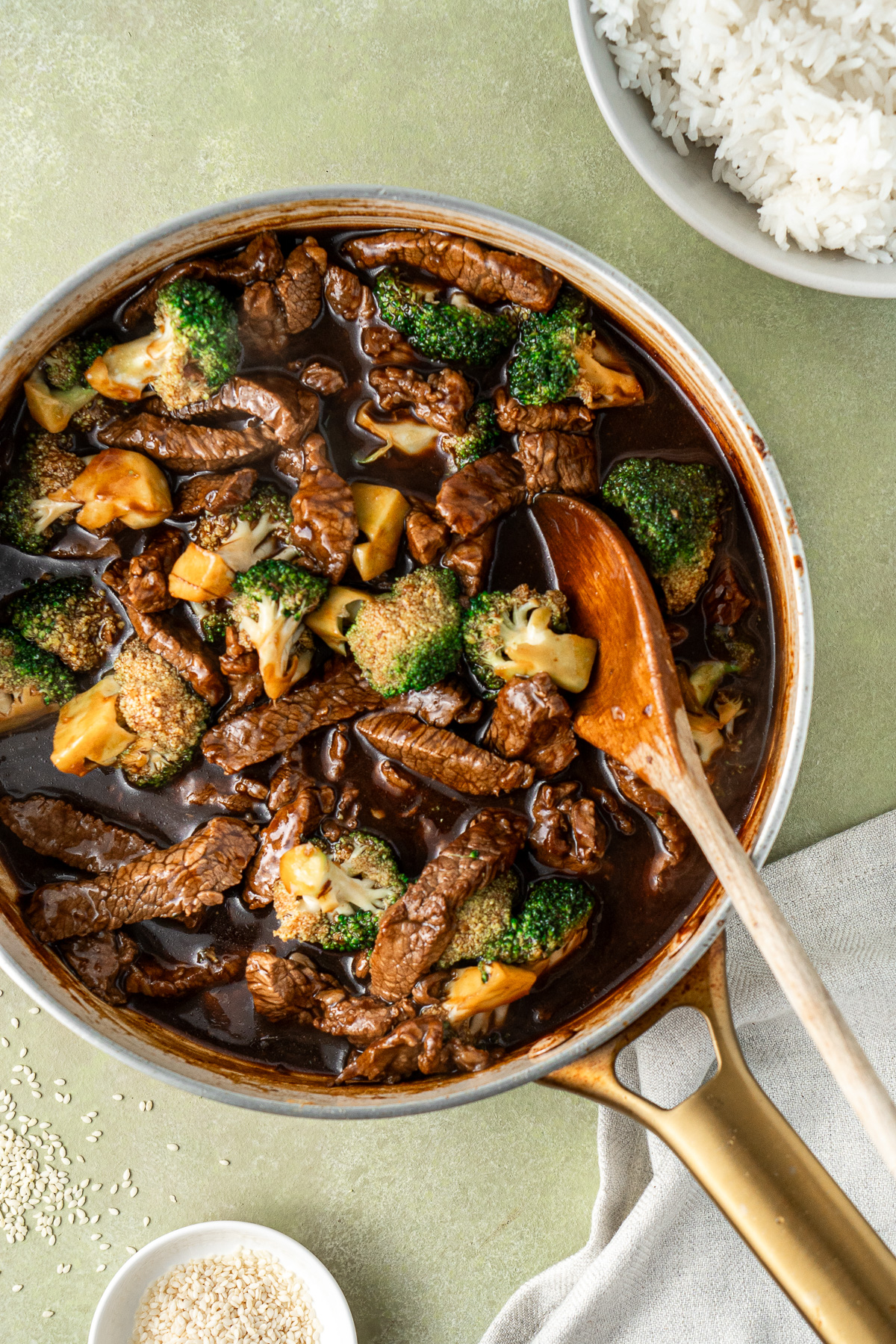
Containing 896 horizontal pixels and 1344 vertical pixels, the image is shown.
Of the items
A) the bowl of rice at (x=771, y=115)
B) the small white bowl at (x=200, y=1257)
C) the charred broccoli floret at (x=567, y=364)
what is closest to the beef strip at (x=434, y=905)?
the small white bowl at (x=200, y=1257)

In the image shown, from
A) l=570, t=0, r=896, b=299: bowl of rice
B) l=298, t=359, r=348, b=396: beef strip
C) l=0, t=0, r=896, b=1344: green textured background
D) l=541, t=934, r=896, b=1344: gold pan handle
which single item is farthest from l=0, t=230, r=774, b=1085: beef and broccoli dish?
l=541, t=934, r=896, b=1344: gold pan handle

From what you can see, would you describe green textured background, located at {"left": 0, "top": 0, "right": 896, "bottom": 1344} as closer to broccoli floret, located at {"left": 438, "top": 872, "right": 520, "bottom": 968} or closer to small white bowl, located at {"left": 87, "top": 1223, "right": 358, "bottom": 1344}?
small white bowl, located at {"left": 87, "top": 1223, "right": 358, "bottom": 1344}

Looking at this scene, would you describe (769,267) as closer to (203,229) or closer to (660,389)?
(660,389)

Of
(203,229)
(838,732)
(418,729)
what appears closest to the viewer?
(203,229)

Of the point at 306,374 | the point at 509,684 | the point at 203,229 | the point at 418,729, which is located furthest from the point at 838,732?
the point at 203,229

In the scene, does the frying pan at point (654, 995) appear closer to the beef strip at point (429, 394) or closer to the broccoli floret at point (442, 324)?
the broccoli floret at point (442, 324)

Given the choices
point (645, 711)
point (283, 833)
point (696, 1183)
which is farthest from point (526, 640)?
point (696, 1183)

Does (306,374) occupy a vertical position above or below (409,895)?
above

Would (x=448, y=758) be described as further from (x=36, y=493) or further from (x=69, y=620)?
(x=36, y=493)
